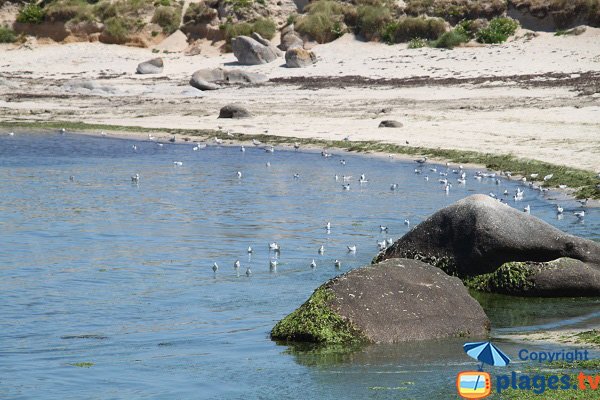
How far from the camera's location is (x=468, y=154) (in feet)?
80.4

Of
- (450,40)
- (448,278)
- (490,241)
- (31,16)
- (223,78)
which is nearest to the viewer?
(448,278)

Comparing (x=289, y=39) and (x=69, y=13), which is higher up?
(x=69, y=13)

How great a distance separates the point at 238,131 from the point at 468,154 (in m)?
8.32

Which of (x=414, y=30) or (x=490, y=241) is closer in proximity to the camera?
(x=490, y=241)

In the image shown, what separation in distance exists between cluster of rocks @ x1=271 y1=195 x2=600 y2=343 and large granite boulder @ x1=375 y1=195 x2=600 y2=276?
0.01 m

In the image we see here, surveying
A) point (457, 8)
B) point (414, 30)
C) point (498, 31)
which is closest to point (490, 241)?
point (498, 31)

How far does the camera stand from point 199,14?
4997cm

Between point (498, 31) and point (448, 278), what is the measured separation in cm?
3077

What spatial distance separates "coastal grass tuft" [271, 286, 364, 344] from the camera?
10102mm

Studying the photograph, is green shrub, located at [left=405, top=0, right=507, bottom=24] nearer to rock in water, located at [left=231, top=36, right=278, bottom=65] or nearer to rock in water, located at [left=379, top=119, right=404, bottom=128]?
rock in water, located at [left=231, top=36, right=278, bottom=65]

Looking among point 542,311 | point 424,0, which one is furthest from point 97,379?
point 424,0

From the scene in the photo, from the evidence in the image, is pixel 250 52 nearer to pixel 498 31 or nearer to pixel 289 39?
pixel 289 39

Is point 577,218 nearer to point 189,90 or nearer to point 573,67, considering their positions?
point 573,67

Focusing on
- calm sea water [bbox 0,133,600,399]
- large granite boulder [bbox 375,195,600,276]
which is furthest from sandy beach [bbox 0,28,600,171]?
large granite boulder [bbox 375,195,600,276]
